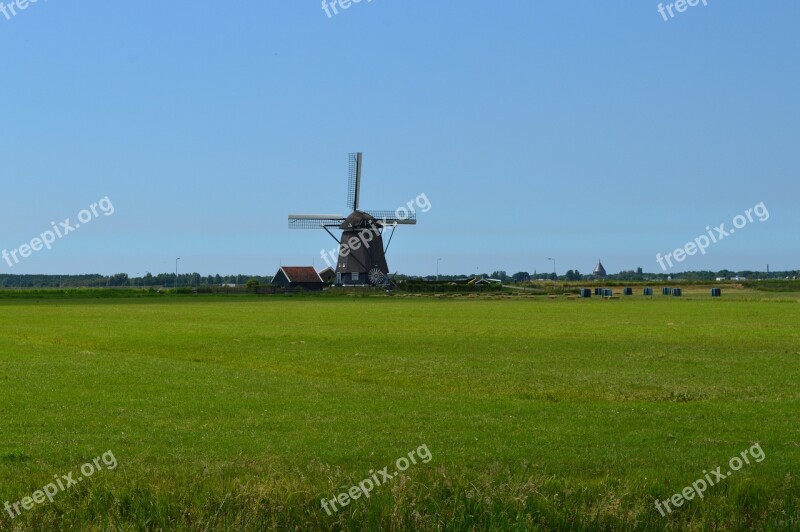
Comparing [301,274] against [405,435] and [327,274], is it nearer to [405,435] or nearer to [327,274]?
[327,274]

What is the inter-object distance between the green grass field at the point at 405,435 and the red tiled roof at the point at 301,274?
414 feet

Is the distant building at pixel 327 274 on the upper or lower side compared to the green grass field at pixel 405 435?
upper

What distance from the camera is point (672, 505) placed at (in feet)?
41.8

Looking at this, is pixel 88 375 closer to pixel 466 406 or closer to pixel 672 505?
pixel 466 406

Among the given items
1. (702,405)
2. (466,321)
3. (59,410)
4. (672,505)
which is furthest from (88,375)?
(466,321)

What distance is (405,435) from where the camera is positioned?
16.6m

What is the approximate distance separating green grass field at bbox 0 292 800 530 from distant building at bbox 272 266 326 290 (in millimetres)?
125426

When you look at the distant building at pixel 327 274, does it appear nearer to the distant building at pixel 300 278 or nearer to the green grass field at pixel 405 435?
the distant building at pixel 300 278

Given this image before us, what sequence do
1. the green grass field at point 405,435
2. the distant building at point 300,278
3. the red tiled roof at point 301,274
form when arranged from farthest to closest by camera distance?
the red tiled roof at point 301,274, the distant building at point 300,278, the green grass field at point 405,435

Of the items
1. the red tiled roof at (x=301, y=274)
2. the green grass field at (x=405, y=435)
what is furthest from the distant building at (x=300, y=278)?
the green grass field at (x=405, y=435)

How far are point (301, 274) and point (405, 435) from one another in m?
147

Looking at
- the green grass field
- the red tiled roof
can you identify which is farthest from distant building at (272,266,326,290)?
the green grass field

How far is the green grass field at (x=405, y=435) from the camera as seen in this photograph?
1245 cm

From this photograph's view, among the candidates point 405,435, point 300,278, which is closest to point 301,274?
point 300,278
